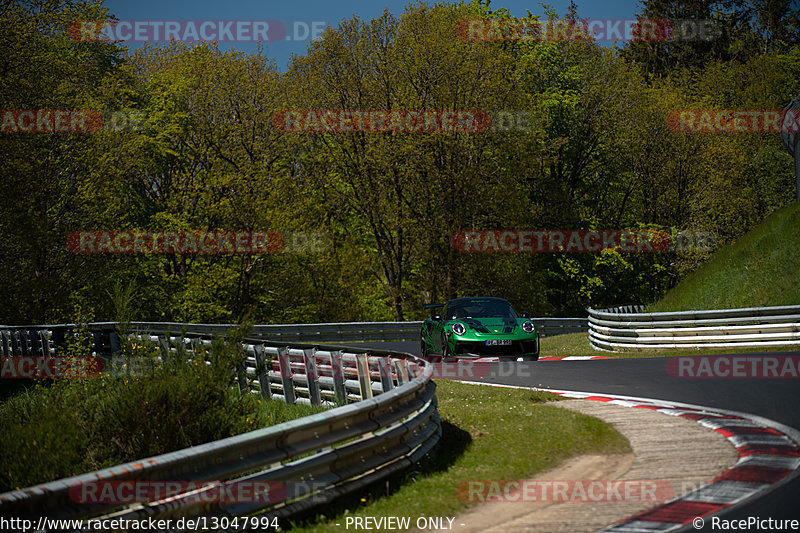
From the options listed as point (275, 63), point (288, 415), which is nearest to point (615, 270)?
point (275, 63)

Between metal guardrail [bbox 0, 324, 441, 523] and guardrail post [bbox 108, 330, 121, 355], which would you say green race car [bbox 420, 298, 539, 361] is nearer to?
metal guardrail [bbox 0, 324, 441, 523]

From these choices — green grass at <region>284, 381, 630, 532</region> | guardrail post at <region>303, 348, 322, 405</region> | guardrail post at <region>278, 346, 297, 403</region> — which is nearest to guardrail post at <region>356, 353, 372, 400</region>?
green grass at <region>284, 381, 630, 532</region>

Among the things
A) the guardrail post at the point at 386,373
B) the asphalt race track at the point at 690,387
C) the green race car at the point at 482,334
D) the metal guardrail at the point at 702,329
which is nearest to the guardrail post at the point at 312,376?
the guardrail post at the point at 386,373

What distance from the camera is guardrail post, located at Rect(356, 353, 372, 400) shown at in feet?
39.0

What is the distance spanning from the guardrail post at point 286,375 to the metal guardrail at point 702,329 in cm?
1125

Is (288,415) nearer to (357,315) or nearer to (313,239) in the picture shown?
(313,239)

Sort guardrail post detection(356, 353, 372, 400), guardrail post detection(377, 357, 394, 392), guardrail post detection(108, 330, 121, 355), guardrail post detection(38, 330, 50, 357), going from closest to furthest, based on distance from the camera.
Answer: guardrail post detection(377, 357, 394, 392)
guardrail post detection(356, 353, 372, 400)
guardrail post detection(38, 330, 50, 357)
guardrail post detection(108, 330, 121, 355)

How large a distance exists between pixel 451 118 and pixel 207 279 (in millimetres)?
14858

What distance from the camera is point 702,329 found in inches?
820

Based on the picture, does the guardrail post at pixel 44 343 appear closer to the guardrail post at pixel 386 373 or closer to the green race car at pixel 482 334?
the green race car at pixel 482 334

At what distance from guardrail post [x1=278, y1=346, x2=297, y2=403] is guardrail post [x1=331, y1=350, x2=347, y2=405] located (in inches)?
65.4

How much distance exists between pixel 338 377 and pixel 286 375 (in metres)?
1.90

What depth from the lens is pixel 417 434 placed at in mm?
8336

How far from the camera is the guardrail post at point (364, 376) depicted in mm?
11883
